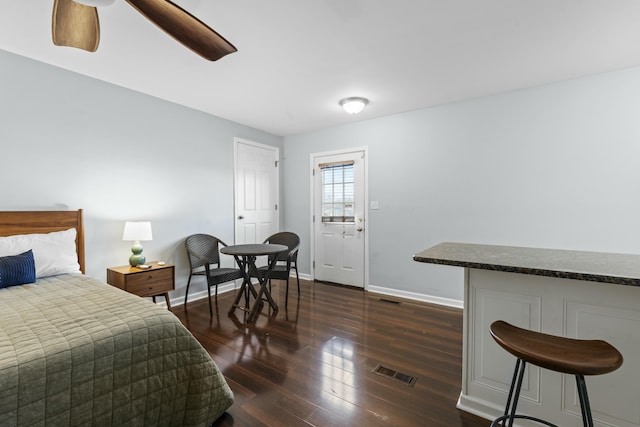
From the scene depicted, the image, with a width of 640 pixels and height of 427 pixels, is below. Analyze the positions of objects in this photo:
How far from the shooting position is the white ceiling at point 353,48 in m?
1.92

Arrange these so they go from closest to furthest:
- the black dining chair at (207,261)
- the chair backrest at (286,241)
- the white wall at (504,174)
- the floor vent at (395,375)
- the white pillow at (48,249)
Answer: the floor vent at (395,375)
the white pillow at (48,249)
the white wall at (504,174)
the black dining chair at (207,261)
the chair backrest at (286,241)

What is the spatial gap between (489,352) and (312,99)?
2.96m

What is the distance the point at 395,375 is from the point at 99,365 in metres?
1.78

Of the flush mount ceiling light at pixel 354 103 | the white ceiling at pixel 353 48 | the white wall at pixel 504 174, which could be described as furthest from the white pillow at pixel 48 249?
the white wall at pixel 504 174

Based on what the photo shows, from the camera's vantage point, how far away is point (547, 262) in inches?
60.1

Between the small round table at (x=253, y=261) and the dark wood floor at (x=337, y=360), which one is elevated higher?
the small round table at (x=253, y=261)

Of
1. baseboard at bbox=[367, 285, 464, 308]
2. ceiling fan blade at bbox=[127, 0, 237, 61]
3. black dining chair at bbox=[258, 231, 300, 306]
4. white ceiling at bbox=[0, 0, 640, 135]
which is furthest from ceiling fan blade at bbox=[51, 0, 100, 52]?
baseboard at bbox=[367, 285, 464, 308]

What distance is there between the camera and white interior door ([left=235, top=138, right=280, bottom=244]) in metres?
4.41

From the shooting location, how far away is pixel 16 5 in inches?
73.6

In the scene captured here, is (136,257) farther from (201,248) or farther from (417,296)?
(417,296)

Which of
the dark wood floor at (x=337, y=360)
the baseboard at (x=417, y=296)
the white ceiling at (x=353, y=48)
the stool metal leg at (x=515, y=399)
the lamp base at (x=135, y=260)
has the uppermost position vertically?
the white ceiling at (x=353, y=48)

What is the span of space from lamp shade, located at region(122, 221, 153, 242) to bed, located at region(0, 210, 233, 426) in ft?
3.60

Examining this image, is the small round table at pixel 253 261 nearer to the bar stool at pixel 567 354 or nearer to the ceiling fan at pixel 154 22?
the ceiling fan at pixel 154 22

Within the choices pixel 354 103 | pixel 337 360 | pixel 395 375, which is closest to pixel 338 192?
pixel 354 103
